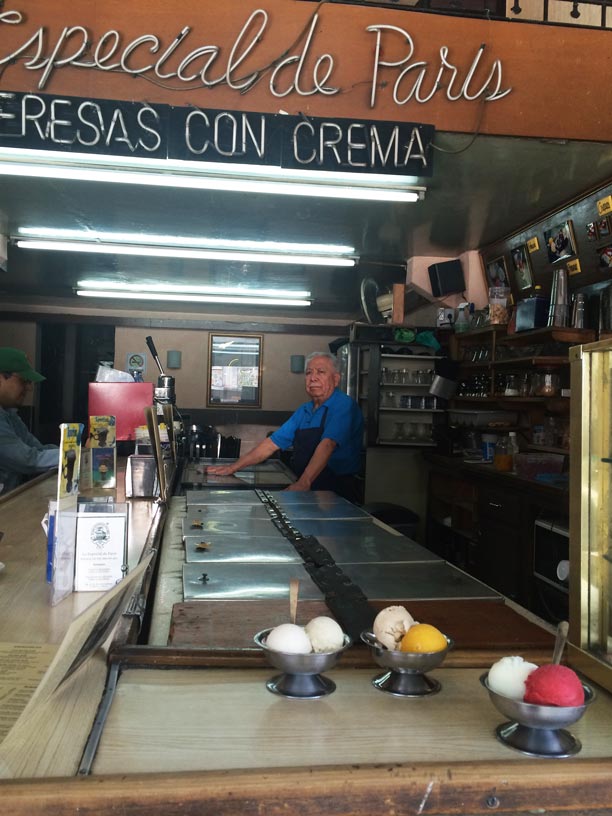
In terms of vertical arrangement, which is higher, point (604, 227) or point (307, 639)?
point (604, 227)

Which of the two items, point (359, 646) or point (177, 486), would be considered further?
point (177, 486)

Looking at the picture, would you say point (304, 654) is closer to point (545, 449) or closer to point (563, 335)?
point (563, 335)

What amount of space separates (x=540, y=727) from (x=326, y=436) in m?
3.68

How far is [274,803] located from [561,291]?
4863 mm

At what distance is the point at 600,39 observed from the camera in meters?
4.24

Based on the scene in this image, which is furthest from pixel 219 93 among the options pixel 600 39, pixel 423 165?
pixel 600 39

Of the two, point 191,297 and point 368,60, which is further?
point 191,297

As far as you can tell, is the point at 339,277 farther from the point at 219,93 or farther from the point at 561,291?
the point at 219,93

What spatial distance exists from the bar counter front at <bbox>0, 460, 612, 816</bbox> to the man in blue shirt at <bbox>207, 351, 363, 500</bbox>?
2.69m

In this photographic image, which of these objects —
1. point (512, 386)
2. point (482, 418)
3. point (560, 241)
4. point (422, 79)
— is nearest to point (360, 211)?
point (422, 79)

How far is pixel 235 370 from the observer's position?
10672mm

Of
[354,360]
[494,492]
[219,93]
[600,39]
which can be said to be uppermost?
[600,39]

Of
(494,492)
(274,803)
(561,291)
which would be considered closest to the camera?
(274,803)

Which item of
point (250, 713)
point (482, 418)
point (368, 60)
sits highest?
point (368, 60)
